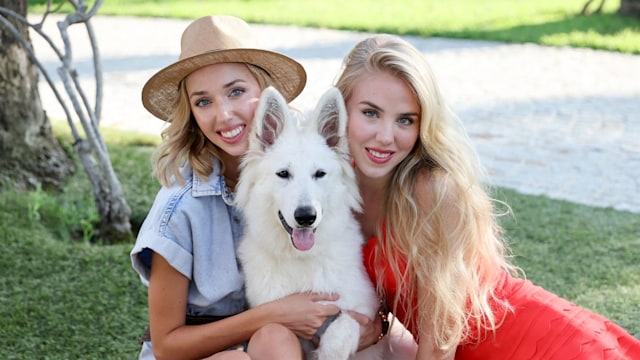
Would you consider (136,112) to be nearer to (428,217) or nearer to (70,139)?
(70,139)

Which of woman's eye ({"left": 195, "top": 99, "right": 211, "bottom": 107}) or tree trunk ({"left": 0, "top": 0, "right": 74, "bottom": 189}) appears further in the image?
tree trunk ({"left": 0, "top": 0, "right": 74, "bottom": 189})

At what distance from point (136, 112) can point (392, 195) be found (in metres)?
7.07

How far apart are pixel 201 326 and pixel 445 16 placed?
15.2 meters

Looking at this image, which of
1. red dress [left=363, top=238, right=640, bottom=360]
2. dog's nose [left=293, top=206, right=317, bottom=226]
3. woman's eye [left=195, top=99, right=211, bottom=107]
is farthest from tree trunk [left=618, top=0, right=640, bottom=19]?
dog's nose [left=293, top=206, right=317, bottom=226]

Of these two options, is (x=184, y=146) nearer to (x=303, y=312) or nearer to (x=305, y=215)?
(x=305, y=215)

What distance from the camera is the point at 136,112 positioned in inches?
394

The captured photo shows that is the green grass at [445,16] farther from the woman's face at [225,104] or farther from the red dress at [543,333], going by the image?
the woman's face at [225,104]

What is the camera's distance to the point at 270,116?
317cm

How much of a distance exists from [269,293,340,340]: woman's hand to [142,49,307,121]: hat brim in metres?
0.95

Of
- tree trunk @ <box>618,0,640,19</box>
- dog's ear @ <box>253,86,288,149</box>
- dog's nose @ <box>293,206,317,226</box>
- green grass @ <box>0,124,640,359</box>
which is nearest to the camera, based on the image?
dog's nose @ <box>293,206,317,226</box>

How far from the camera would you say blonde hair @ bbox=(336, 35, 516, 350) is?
3.34m

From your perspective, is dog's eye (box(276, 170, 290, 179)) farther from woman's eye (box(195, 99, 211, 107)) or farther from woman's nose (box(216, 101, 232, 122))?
woman's eye (box(195, 99, 211, 107))

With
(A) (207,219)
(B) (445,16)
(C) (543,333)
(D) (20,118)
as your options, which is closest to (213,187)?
(A) (207,219)

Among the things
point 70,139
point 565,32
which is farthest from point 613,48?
point 70,139
